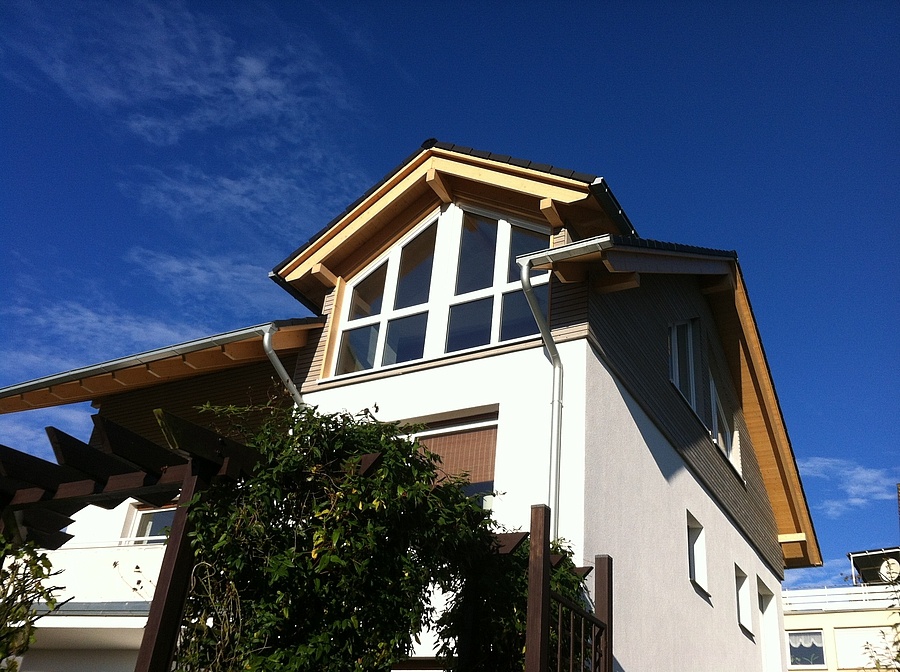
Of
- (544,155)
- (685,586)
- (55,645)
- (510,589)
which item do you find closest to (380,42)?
(544,155)

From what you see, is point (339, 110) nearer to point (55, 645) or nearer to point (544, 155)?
point (544, 155)

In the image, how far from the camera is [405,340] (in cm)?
1091

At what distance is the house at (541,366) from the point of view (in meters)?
9.02

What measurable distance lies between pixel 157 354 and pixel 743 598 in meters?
10.5

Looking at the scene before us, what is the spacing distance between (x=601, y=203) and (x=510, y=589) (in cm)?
505

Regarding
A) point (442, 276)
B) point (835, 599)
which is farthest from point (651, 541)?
point (835, 599)

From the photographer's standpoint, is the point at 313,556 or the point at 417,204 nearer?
the point at 313,556

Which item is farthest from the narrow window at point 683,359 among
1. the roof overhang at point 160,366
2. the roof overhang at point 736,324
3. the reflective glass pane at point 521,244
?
the roof overhang at point 160,366

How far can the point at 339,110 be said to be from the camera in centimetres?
1086

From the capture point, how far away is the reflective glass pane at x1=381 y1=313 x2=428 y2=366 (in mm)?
10734

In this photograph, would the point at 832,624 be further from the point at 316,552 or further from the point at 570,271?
the point at 316,552

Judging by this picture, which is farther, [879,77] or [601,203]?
[879,77]

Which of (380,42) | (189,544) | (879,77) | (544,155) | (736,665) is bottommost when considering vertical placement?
(189,544)

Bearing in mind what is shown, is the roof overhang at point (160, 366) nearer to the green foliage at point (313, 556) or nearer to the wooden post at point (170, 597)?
the green foliage at point (313, 556)
